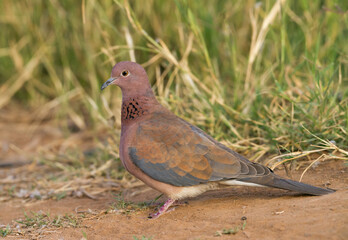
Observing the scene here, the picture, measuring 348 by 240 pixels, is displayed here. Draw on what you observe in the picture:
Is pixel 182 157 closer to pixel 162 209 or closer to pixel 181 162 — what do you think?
pixel 181 162

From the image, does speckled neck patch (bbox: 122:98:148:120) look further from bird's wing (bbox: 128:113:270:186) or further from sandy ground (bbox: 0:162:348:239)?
sandy ground (bbox: 0:162:348:239)

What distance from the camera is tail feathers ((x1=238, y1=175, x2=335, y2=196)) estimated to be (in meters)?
3.11

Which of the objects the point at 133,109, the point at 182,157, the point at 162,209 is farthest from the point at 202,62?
the point at 162,209

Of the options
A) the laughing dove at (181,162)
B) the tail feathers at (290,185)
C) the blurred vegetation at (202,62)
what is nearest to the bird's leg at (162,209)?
the laughing dove at (181,162)

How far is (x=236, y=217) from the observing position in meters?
3.01

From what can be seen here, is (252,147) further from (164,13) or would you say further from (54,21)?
(54,21)

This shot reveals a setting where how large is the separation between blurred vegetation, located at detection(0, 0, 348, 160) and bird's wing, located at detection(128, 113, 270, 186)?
557 mm

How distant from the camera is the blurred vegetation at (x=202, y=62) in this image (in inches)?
163

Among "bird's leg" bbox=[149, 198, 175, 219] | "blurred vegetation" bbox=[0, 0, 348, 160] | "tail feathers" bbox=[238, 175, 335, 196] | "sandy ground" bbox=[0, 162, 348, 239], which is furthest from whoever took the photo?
"blurred vegetation" bbox=[0, 0, 348, 160]

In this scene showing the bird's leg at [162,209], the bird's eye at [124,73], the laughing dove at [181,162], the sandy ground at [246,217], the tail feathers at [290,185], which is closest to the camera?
the sandy ground at [246,217]

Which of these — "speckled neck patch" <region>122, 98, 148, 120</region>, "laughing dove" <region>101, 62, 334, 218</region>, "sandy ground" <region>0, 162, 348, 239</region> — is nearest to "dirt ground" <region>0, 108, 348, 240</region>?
"sandy ground" <region>0, 162, 348, 239</region>

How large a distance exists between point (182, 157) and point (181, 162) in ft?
0.12

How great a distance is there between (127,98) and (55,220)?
3.48ft

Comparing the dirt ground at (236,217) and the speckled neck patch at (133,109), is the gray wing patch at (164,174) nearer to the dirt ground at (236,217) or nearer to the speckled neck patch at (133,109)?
the dirt ground at (236,217)
